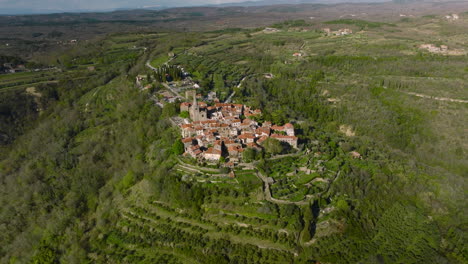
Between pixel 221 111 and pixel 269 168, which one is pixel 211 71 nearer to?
pixel 221 111

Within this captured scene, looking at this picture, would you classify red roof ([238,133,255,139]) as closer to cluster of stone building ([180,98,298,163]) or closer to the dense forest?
cluster of stone building ([180,98,298,163])

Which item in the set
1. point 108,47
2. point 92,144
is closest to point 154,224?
point 92,144

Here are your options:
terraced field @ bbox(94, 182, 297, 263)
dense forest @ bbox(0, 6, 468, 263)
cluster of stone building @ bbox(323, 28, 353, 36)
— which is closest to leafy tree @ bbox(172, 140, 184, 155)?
dense forest @ bbox(0, 6, 468, 263)

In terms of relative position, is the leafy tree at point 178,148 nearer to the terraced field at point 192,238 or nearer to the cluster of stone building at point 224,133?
the cluster of stone building at point 224,133

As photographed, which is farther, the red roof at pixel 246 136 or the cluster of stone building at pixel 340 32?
the cluster of stone building at pixel 340 32

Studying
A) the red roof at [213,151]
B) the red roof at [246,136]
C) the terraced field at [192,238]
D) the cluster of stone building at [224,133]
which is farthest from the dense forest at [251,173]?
the red roof at [246,136]
